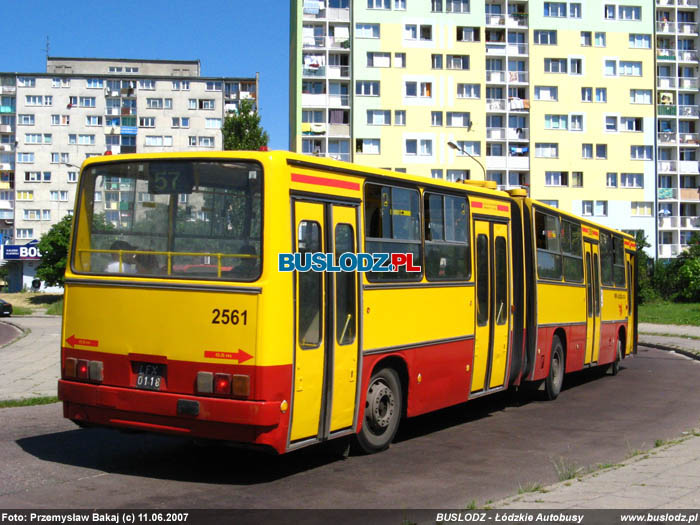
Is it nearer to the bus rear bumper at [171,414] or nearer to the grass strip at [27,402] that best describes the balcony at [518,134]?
the grass strip at [27,402]

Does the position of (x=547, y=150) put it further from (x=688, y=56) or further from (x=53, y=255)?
(x=53, y=255)

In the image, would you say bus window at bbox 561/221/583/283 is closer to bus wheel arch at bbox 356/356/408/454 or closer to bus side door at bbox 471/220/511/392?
bus side door at bbox 471/220/511/392

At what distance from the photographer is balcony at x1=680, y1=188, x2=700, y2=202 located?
8269cm

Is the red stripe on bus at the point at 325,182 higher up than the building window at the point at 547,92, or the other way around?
the building window at the point at 547,92

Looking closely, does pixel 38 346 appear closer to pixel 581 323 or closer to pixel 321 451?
pixel 581 323

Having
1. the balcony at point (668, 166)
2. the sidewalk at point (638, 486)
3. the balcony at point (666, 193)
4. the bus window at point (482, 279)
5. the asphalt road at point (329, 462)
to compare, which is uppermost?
the balcony at point (668, 166)

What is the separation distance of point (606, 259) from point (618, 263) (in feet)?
4.64

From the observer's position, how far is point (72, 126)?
10231cm

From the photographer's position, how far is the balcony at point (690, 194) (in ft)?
271

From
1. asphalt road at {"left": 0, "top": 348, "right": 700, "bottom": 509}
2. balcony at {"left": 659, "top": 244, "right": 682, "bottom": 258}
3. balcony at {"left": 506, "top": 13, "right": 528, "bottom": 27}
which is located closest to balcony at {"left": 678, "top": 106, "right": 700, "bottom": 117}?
balcony at {"left": 659, "top": 244, "right": 682, "bottom": 258}

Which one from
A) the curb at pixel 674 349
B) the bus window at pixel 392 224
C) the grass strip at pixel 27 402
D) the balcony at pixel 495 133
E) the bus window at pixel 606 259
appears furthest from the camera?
the balcony at pixel 495 133

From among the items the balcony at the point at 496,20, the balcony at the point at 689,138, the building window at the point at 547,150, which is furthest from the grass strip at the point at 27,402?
the balcony at the point at 689,138

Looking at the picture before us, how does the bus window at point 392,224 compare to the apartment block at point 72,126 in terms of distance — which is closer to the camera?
the bus window at point 392,224

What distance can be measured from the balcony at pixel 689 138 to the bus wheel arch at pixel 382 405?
264ft
